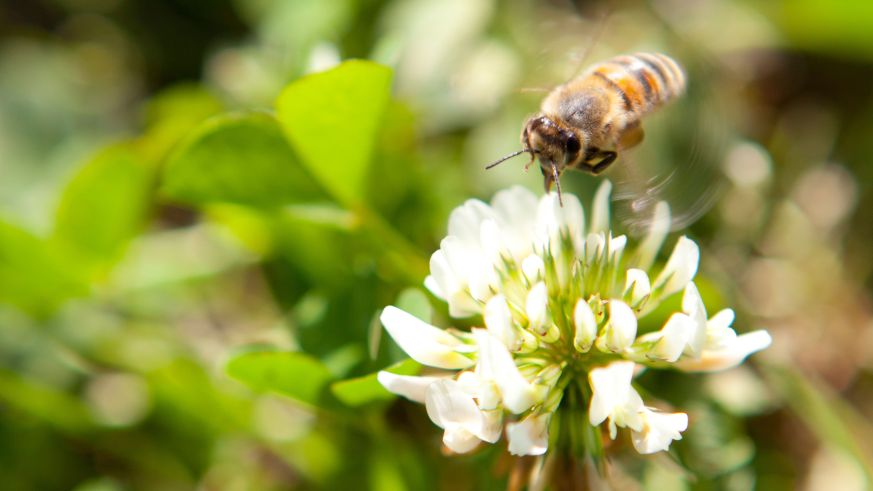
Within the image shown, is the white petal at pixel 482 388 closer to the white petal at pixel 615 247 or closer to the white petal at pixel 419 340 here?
the white petal at pixel 419 340

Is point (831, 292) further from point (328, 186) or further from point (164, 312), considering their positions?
point (164, 312)

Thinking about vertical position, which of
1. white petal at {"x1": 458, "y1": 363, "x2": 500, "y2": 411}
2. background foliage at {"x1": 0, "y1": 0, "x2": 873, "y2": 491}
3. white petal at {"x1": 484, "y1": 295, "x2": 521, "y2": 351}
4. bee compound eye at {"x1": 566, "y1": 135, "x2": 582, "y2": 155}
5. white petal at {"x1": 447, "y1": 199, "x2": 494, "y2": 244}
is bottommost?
background foliage at {"x1": 0, "y1": 0, "x2": 873, "y2": 491}

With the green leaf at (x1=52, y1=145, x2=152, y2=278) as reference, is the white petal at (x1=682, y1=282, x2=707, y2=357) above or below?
below

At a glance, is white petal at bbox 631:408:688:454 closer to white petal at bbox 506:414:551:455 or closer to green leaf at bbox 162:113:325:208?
white petal at bbox 506:414:551:455

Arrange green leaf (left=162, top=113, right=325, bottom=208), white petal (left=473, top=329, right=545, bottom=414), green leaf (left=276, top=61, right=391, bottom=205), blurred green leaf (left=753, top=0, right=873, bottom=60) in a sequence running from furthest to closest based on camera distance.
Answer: blurred green leaf (left=753, top=0, right=873, bottom=60)
green leaf (left=162, top=113, right=325, bottom=208)
green leaf (left=276, top=61, right=391, bottom=205)
white petal (left=473, top=329, right=545, bottom=414)

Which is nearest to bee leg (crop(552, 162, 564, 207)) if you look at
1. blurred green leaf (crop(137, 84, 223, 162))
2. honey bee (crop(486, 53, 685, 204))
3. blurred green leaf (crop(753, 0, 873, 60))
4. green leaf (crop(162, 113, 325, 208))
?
honey bee (crop(486, 53, 685, 204))

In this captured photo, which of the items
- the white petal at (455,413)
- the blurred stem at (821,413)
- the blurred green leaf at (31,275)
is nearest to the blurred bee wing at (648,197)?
the white petal at (455,413)
